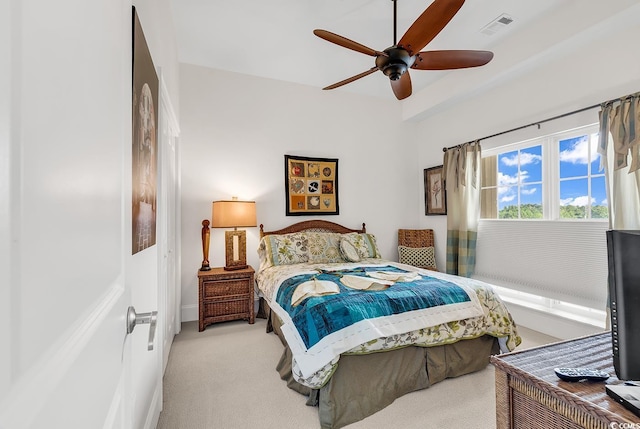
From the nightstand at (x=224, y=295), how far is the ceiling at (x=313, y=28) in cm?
249

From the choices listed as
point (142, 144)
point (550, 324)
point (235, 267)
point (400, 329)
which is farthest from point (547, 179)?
point (142, 144)

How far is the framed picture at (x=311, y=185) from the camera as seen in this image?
157 inches

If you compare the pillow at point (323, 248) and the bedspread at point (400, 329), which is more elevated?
the pillow at point (323, 248)

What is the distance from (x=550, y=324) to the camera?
2.93 m

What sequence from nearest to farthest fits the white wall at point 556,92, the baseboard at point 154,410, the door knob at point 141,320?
the door knob at point 141,320, the baseboard at point 154,410, the white wall at point 556,92

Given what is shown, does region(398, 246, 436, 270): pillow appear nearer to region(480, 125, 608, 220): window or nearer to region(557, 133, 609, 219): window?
region(480, 125, 608, 220): window

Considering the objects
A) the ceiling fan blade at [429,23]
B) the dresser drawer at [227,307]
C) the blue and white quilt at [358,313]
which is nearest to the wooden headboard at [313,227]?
the dresser drawer at [227,307]

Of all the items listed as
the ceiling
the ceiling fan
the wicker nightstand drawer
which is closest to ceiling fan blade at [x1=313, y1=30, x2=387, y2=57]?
the ceiling fan

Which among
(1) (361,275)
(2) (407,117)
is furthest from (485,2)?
(1) (361,275)

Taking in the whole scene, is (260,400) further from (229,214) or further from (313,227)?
(313,227)

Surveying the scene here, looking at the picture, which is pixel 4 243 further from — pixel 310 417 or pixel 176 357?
pixel 176 357

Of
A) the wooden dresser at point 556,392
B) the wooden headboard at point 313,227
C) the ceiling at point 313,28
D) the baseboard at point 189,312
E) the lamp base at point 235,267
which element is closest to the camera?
the wooden dresser at point 556,392

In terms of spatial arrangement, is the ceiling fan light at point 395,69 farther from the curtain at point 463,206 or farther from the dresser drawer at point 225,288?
the dresser drawer at point 225,288

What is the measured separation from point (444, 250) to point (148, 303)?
3850 mm
